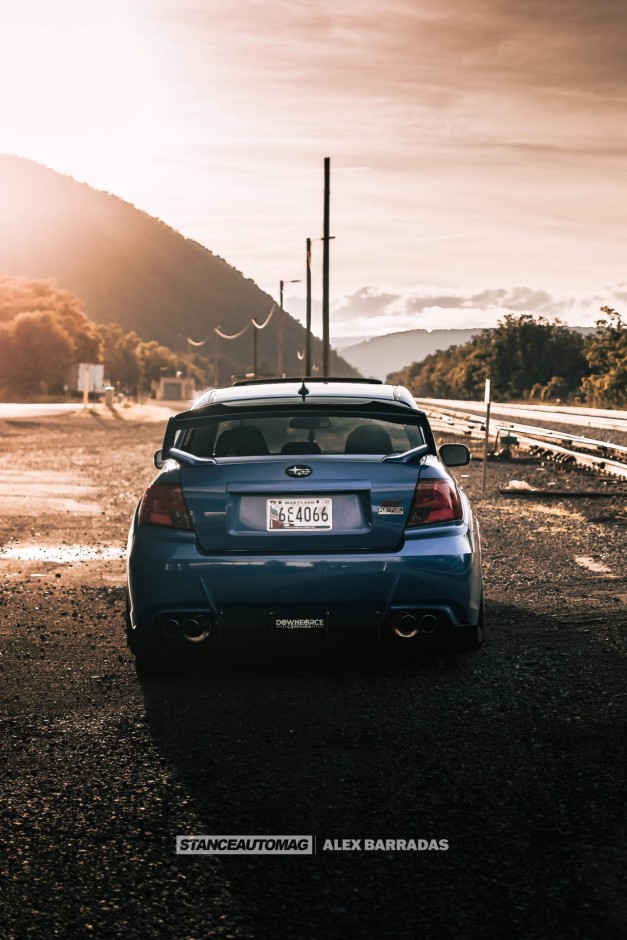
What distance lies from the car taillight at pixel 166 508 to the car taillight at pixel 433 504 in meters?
1.17

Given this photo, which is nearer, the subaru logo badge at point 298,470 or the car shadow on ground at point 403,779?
the car shadow on ground at point 403,779

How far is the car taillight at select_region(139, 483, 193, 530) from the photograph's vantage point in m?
5.93

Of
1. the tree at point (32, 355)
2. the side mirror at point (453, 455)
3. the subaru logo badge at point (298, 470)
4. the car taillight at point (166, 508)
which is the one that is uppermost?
the subaru logo badge at point (298, 470)

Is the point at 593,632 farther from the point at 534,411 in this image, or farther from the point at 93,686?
the point at 534,411

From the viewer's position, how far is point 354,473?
230 inches

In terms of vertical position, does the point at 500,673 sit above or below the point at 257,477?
below

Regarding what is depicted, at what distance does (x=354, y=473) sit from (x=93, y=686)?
1.72 m

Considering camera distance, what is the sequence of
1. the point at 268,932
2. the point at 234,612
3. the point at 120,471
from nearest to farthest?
the point at 268,932 < the point at 234,612 < the point at 120,471

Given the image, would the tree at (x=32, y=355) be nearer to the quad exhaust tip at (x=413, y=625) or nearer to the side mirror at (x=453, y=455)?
the side mirror at (x=453, y=455)

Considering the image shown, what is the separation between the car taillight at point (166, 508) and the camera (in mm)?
5934

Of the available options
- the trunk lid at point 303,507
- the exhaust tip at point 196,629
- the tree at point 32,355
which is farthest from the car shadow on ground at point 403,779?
the tree at point 32,355

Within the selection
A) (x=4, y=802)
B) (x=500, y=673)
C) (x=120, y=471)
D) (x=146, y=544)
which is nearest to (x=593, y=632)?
(x=500, y=673)

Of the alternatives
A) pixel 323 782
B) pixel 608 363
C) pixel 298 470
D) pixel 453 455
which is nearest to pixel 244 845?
pixel 323 782

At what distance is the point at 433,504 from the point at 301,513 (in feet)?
2.30
